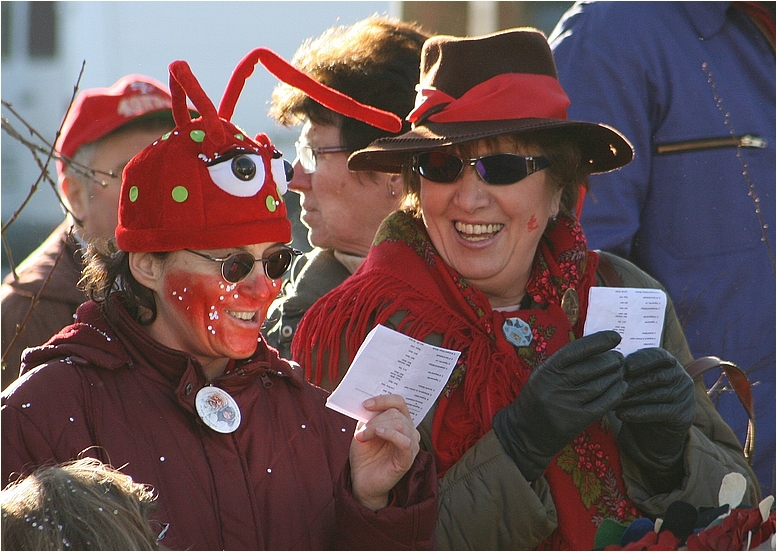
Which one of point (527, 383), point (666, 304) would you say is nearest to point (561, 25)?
point (666, 304)

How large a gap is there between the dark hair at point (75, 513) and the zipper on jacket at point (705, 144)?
8.16 feet

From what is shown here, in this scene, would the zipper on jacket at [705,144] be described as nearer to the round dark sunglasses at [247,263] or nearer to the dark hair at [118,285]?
the round dark sunglasses at [247,263]

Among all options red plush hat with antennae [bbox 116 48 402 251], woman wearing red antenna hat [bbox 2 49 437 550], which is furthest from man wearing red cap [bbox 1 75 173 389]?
red plush hat with antennae [bbox 116 48 402 251]

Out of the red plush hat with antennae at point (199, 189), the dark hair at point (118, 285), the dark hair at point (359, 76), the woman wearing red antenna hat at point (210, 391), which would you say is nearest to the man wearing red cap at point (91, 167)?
the dark hair at point (359, 76)

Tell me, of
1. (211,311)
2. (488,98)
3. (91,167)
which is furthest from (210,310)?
(91,167)

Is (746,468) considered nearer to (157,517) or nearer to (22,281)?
(157,517)

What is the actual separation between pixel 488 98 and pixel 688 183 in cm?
100

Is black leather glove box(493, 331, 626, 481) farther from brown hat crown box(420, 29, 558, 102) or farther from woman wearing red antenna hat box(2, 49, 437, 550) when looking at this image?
brown hat crown box(420, 29, 558, 102)

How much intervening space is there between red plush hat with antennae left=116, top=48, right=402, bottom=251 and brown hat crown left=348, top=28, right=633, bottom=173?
2.11 feet

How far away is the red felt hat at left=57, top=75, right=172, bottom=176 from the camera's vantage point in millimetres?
3982

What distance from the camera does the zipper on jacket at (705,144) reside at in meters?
3.80

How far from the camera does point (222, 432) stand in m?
2.44

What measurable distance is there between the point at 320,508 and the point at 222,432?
300mm

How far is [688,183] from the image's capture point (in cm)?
380
